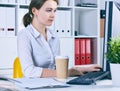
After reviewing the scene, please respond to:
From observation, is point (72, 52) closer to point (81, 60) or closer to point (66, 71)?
point (81, 60)

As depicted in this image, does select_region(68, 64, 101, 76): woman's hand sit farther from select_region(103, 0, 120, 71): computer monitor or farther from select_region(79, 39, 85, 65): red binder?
select_region(79, 39, 85, 65): red binder

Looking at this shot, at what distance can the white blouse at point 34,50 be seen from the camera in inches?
84.7

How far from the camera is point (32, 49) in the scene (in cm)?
232

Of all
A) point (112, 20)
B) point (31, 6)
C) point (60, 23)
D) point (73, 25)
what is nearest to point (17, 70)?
point (31, 6)

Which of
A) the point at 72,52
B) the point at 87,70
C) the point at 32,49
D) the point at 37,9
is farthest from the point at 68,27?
the point at 87,70

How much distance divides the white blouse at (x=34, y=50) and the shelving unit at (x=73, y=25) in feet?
4.37

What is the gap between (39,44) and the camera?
2.38 meters

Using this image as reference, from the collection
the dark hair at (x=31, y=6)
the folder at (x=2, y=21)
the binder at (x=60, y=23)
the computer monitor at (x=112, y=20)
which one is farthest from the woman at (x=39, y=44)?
the binder at (x=60, y=23)

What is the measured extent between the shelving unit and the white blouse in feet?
4.37

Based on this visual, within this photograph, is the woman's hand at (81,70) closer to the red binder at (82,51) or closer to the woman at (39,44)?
the woman at (39,44)

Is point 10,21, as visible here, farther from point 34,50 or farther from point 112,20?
point 112,20

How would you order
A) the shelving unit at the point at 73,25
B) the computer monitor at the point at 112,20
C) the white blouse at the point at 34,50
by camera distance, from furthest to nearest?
the shelving unit at the point at 73,25 → the white blouse at the point at 34,50 → the computer monitor at the point at 112,20

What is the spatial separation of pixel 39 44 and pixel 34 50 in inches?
3.6

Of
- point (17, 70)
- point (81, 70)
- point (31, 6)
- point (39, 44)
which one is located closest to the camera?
point (81, 70)
